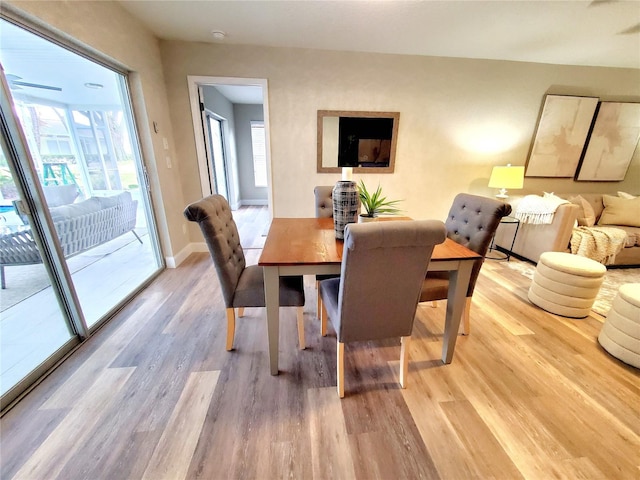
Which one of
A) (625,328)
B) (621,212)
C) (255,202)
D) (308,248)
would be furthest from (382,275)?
(255,202)

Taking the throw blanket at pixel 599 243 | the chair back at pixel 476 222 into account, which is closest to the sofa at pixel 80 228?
the chair back at pixel 476 222

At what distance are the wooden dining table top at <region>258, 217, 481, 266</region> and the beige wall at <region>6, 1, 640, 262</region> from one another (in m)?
1.61

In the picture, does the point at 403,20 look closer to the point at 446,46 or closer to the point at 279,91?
the point at 446,46

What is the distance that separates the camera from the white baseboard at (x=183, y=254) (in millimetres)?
2834

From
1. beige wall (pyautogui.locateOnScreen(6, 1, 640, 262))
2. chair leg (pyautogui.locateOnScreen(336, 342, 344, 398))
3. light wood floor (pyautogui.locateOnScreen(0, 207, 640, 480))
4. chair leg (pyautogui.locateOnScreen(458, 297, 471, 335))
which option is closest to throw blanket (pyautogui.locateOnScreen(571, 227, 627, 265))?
beige wall (pyautogui.locateOnScreen(6, 1, 640, 262))

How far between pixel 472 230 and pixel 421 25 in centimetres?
200

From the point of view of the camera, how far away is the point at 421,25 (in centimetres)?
222

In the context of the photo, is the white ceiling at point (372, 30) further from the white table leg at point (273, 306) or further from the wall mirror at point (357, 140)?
the white table leg at point (273, 306)

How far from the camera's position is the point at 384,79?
114 inches

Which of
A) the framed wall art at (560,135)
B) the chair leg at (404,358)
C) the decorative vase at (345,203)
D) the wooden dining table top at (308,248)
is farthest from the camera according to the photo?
the framed wall art at (560,135)

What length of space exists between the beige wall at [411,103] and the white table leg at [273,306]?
2.08m

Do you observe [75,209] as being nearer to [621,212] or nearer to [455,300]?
[455,300]

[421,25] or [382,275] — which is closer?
[382,275]

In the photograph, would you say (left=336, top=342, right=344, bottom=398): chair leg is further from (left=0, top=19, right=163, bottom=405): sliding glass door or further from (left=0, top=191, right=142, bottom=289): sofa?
(left=0, top=191, right=142, bottom=289): sofa
